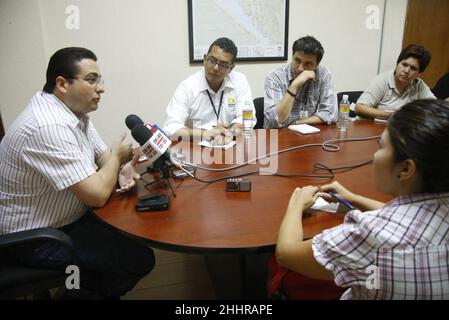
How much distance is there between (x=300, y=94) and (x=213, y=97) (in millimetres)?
669

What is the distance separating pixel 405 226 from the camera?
69 centimetres

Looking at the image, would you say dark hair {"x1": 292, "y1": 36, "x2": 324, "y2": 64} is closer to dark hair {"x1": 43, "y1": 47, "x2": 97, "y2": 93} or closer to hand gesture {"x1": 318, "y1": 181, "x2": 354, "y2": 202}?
hand gesture {"x1": 318, "y1": 181, "x2": 354, "y2": 202}

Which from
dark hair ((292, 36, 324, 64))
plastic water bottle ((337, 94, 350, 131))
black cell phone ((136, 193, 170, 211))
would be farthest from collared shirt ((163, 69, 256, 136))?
black cell phone ((136, 193, 170, 211))

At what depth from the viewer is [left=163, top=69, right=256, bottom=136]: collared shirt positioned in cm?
233

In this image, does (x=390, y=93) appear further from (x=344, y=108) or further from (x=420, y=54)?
(x=344, y=108)

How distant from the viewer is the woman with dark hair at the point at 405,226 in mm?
679

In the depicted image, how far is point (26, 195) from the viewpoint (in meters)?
1.27

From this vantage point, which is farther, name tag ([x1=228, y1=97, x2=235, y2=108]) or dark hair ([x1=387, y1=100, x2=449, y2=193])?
name tag ([x1=228, y1=97, x2=235, y2=108])

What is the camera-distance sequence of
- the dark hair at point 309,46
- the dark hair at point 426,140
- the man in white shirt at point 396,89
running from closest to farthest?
the dark hair at point 426,140, the dark hair at point 309,46, the man in white shirt at point 396,89

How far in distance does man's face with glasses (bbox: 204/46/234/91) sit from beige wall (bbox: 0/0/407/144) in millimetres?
918

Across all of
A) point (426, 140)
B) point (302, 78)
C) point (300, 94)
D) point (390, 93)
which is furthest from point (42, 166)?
point (390, 93)

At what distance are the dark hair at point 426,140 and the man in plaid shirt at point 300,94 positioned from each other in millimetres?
1603

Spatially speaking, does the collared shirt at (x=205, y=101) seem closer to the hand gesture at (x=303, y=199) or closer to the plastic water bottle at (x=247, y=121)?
the plastic water bottle at (x=247, y=121)

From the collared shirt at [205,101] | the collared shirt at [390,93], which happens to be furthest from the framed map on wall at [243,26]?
the collared shirt at [390,93]
